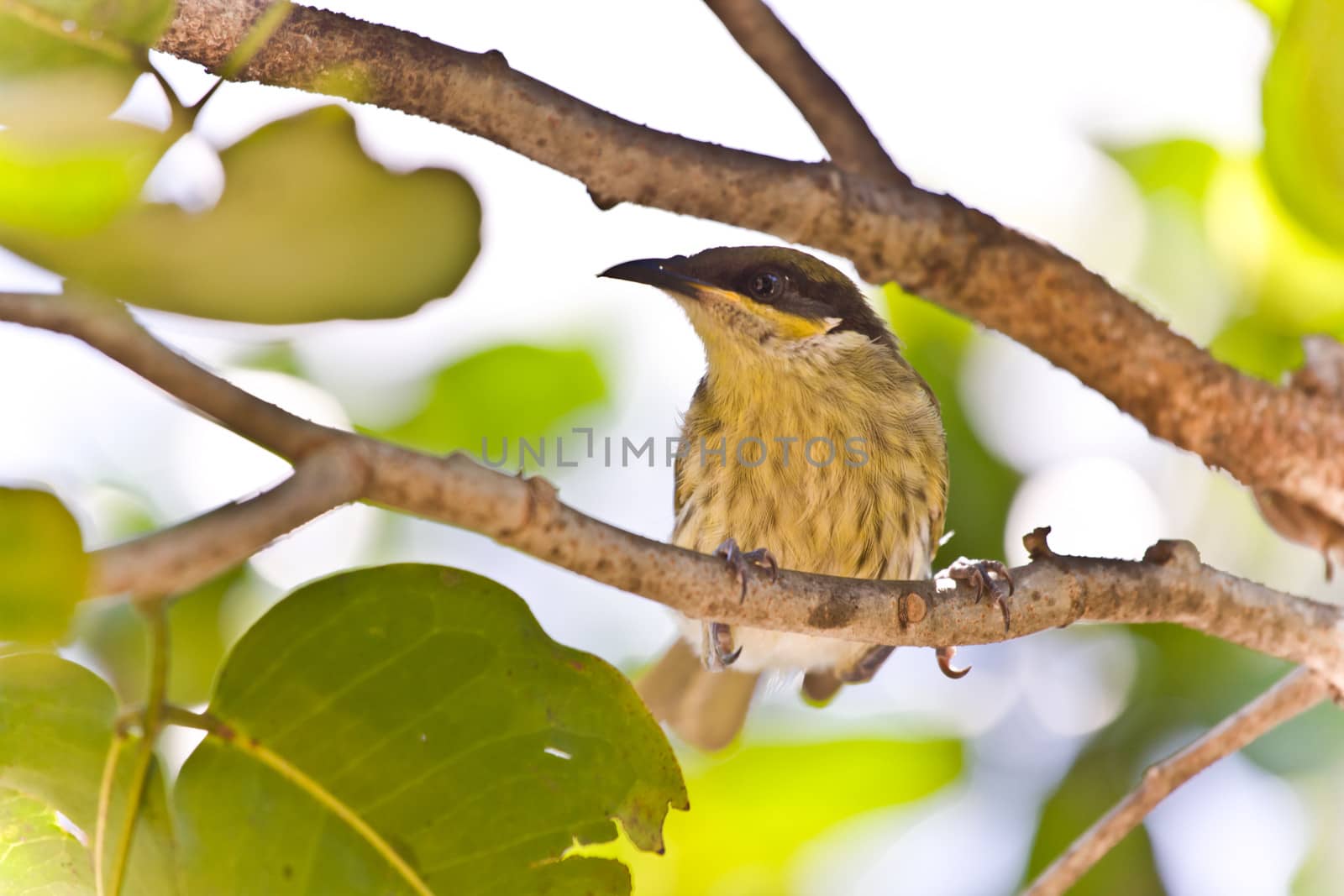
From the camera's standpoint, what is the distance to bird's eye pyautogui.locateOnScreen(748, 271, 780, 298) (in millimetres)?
4086

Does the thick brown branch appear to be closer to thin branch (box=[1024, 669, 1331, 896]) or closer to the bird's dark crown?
thin branch (box=[1024, 669, 1331, 896])

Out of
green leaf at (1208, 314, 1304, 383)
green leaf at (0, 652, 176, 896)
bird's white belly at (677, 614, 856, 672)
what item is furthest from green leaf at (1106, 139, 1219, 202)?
green leaf at (0, 652, 176, 896)

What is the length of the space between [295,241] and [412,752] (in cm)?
85

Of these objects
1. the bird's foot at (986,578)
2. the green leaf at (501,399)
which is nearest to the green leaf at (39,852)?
the bird's foot at (986,578)

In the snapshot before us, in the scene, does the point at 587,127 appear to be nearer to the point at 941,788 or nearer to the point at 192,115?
the point at 192,115

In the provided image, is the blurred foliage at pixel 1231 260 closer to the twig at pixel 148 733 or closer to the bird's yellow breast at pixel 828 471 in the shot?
the bird's yellow breast at pixel 828 471

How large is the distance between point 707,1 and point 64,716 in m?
1.79

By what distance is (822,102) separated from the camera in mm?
2668

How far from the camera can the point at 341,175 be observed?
55.8 inches

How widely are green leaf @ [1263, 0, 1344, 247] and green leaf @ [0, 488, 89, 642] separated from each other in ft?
8.16

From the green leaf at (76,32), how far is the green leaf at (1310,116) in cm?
220

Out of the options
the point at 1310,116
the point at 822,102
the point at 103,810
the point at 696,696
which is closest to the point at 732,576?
the point at 103,810

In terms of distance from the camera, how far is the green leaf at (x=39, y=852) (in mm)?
1892

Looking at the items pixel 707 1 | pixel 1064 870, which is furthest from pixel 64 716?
pixel 1064 870
